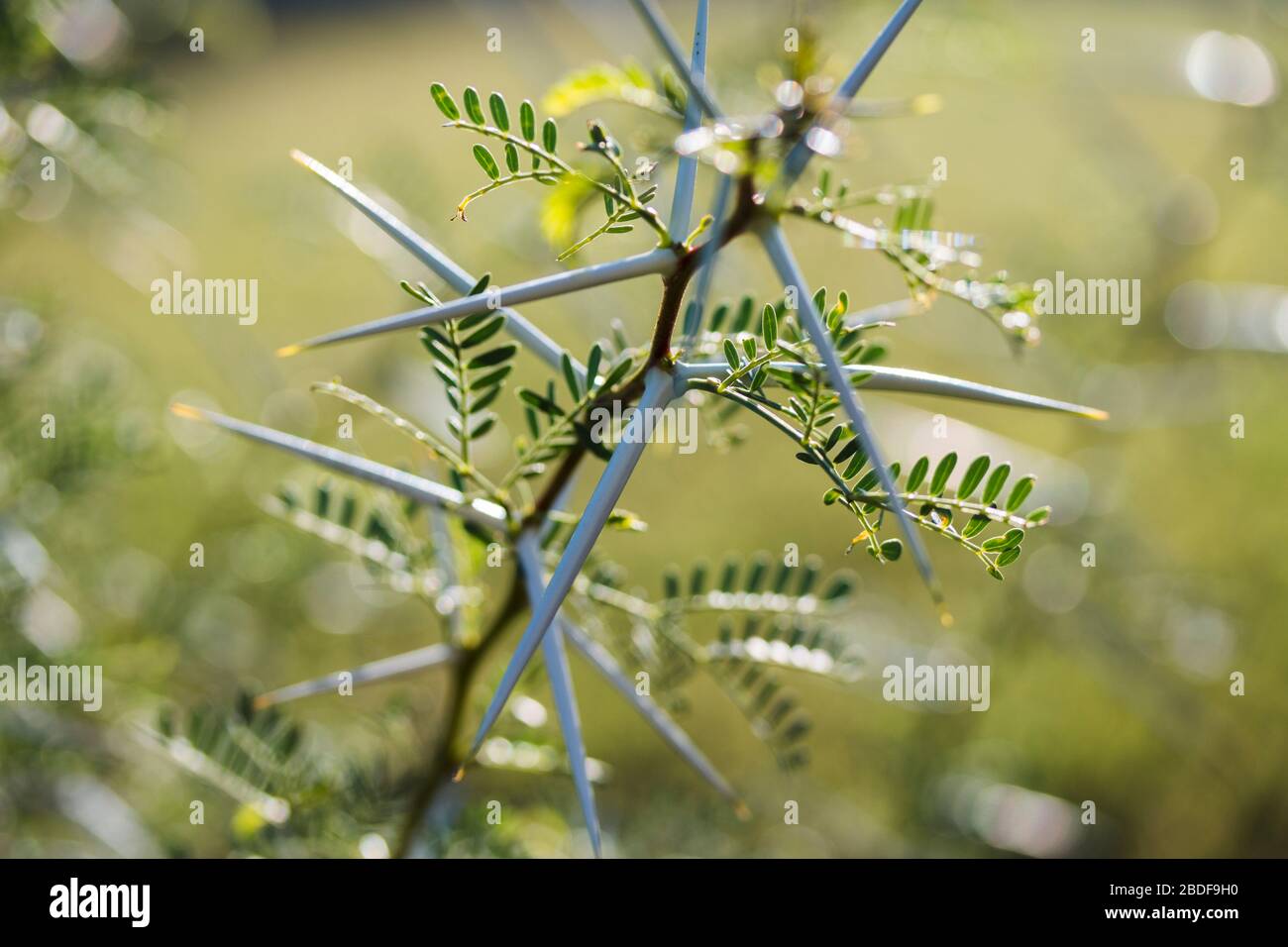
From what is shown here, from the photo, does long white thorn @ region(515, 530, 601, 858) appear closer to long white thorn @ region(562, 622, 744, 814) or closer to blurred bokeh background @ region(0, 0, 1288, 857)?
long white thorn @ region(562, 622, 744, 814)

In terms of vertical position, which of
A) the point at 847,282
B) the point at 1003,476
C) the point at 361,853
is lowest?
the point at 361,853

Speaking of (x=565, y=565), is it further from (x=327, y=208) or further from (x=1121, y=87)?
→ (x=1121, y=87)

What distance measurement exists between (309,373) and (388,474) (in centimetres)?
123

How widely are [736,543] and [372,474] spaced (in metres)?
1.84

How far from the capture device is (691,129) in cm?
32

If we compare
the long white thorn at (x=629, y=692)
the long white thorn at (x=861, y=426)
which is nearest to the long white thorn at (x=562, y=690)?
the long white thorn at (x=629, y=692)

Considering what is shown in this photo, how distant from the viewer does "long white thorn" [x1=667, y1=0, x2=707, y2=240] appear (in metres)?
0.30

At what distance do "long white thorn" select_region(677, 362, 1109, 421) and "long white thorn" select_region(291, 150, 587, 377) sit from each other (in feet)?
0.23

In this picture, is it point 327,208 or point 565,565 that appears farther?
point 327,208

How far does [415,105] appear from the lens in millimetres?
3742

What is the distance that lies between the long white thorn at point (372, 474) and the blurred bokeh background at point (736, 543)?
19cm

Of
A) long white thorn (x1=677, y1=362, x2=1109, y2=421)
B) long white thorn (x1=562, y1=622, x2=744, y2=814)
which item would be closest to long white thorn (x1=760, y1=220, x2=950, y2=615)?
long white thorn (x1=677, y1=362, x2=1109, y2=421)

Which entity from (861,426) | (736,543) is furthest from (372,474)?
(736,543)

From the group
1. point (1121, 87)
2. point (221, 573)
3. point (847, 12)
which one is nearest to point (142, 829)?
point (221, 573)
